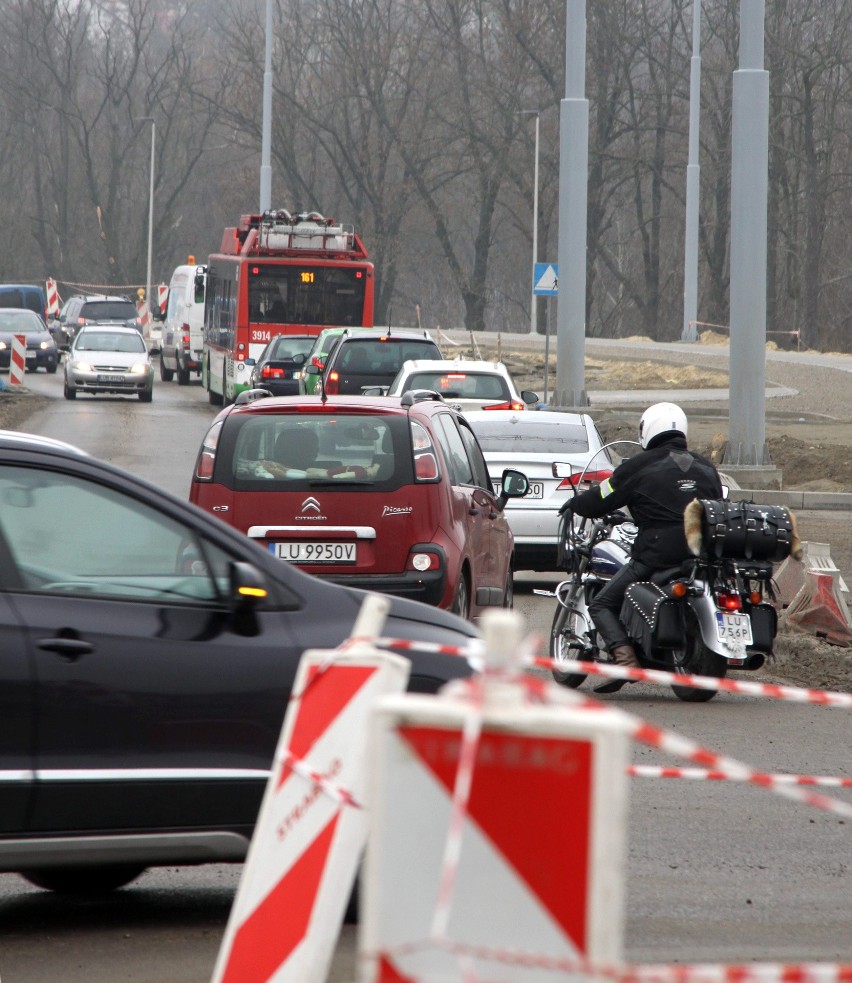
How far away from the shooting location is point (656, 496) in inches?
384

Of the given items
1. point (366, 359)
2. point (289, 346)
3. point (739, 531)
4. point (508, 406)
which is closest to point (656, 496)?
point (739, 531)

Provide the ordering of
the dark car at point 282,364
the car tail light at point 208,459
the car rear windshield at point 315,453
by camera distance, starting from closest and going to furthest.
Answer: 1. the car rear windshield at point 315,453
2. the car tail light at point 208,459
3. the dark car at point 282,364

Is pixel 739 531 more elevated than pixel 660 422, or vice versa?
pixel 660 422

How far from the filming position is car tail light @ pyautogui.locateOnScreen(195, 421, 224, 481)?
1014 cm

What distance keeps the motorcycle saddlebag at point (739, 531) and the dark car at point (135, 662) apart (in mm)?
3970

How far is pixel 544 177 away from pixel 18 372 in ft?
130

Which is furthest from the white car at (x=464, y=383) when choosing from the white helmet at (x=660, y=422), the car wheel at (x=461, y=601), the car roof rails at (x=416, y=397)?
the white helmet at (x=660, y=422)

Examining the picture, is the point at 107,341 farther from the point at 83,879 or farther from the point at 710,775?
the point at 710,775

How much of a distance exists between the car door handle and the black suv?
65.6 ft

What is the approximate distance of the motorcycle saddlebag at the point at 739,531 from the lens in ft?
30.8

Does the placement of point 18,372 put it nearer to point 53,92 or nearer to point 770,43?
point 770,43

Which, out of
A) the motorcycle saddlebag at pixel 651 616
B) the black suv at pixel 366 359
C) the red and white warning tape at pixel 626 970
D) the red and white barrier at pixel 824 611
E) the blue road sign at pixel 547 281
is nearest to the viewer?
the red and white warning tape at pixel 626 970

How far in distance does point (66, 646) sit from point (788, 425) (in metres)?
27.2

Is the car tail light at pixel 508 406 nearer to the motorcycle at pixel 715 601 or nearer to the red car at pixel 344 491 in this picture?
the red car at pixel 344 491
